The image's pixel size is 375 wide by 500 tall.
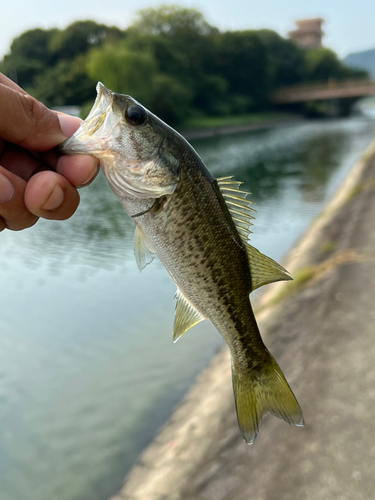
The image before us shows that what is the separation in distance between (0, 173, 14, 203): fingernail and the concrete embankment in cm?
350

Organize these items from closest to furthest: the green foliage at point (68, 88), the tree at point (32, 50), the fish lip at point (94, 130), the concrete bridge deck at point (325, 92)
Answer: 1. the fish lip at point (94, 130)
2. the green foliage at point (68, 88)
3. the tree at point (32, 50)
4. the concrete bridge deck at point (325, 92)

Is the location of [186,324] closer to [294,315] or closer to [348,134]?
[294,315]

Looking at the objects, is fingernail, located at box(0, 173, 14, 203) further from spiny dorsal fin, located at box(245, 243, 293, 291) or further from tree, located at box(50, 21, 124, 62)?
tree, located at box(50, 21, 124, 62)

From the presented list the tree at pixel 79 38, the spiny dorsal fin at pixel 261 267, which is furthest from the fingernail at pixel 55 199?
the tree at pixel 79 38

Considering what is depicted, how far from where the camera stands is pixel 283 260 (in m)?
12.5

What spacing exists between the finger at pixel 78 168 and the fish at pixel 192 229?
0.23 feet

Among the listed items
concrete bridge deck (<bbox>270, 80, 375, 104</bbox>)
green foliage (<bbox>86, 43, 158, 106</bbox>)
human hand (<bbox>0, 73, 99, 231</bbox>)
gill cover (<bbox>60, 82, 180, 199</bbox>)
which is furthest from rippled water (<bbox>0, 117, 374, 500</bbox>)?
concrete bridge deck (<bbox>270, 80, 375, 104</bbox>)

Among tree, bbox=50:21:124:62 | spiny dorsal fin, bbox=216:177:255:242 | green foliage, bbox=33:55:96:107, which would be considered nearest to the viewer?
spiny dorsal fin, bbox=216:177:255:242

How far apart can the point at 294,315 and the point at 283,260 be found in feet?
17.1

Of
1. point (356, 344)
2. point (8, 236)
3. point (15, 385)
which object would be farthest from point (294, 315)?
point (8, 236)

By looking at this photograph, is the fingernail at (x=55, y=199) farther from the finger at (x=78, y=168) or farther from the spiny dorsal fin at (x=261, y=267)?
the spiny dorsal fin at (x=261, y=267)

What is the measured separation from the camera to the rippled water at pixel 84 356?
582 centimetres

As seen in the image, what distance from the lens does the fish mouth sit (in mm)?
1940

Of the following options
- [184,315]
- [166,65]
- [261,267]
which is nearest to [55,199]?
[184,315]
